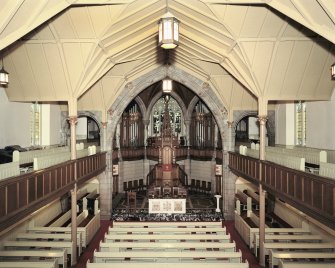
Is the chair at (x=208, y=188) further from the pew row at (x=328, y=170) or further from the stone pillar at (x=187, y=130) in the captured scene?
the pew row at (x=328, y=170)

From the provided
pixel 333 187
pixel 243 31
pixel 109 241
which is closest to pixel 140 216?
pixel 109 241

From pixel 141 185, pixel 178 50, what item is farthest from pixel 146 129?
pixel 178 50

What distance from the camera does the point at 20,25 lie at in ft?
31.0

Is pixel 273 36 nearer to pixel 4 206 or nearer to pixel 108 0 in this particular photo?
pixel 108 0

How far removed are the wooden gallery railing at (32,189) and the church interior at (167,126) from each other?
64 mm

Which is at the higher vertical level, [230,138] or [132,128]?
[132,128]

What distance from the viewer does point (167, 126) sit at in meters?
26.4

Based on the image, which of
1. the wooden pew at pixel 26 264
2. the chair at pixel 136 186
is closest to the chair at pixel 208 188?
the chair at pixel 136 186

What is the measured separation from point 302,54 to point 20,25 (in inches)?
466

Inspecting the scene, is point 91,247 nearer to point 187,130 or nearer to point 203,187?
point 203,187

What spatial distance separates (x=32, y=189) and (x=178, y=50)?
487 inches

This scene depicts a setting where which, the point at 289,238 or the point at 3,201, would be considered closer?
the point at 3,201

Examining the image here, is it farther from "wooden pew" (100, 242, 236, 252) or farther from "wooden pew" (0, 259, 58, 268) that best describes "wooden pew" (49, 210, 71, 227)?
"wooden pew" (0, 259, 58, 268)

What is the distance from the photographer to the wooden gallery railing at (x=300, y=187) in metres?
9.45
